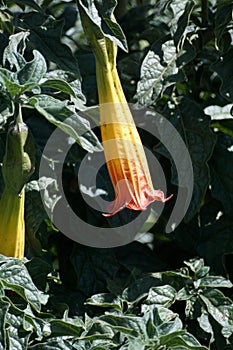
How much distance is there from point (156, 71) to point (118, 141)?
0.31 metres

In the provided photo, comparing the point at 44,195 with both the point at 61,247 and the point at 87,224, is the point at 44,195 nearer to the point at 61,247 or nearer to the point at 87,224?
the point at 87,224

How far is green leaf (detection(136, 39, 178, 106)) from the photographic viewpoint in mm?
1596

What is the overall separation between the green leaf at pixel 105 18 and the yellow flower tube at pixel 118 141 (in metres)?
0.03

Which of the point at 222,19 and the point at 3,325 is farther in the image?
the point at 222,19

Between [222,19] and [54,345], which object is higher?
[222,19]

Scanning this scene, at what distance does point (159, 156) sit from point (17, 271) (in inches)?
26.0

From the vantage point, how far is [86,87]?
72.1 inches

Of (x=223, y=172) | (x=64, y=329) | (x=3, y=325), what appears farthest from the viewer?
(x=223, y=172)

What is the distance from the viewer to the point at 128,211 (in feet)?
6.02

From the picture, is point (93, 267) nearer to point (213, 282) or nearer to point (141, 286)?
point (141, 286)

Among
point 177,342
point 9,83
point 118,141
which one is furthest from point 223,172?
point 9,83

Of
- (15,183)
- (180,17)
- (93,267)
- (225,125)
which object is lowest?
(93,267)

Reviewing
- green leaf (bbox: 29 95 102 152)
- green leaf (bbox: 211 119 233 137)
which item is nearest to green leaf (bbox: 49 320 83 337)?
green leaf (bbox: 29 95 102 152)

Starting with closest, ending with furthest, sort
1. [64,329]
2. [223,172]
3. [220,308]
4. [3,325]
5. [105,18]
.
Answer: [3,325]
[105,18]
[64,329]
[220,308]
[223,172]
